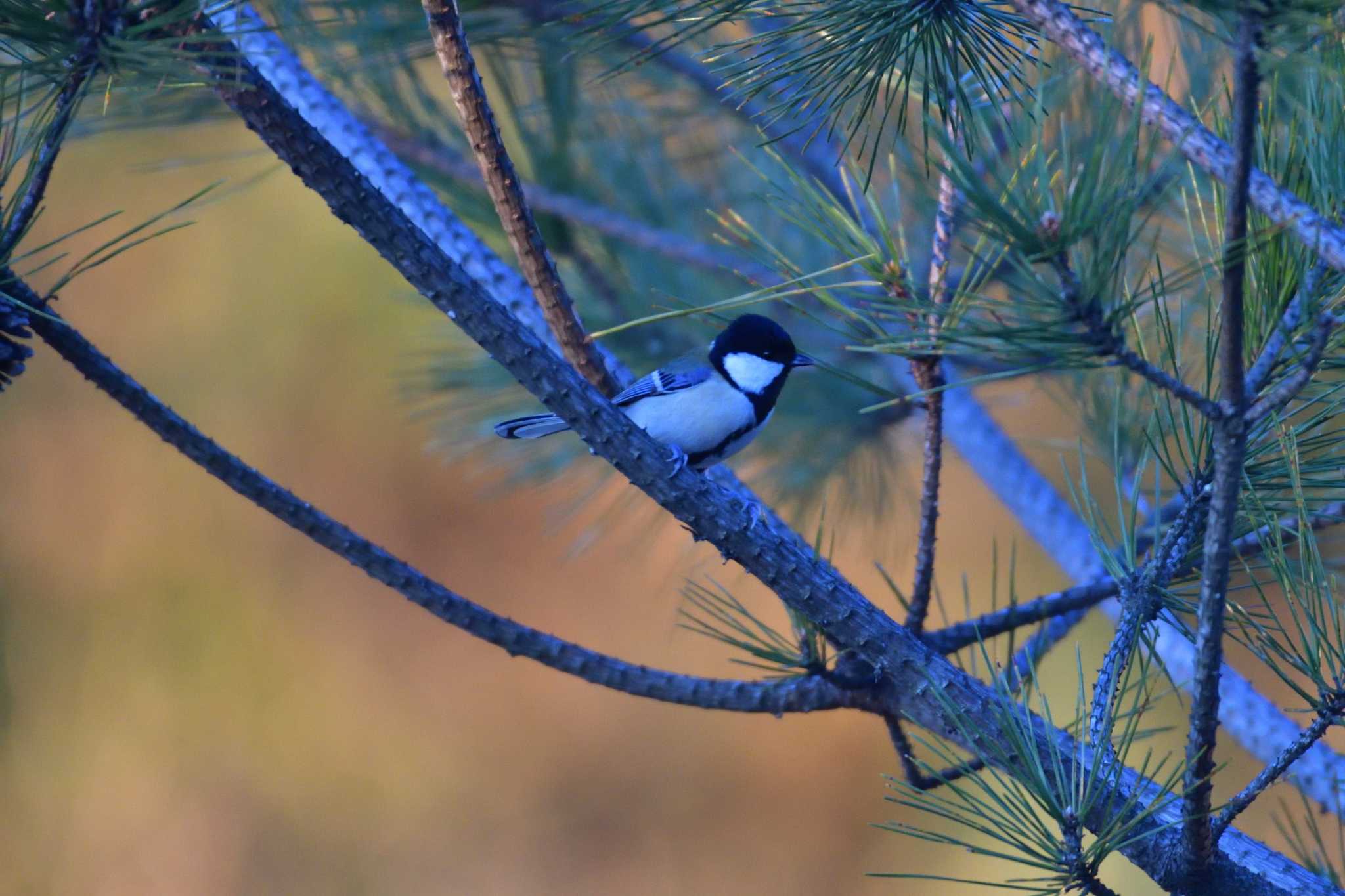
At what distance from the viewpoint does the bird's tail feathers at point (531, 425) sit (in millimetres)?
1048

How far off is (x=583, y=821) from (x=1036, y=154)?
2082 millimetres

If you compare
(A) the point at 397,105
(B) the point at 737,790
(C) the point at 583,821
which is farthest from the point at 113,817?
(A) the point at 397,105

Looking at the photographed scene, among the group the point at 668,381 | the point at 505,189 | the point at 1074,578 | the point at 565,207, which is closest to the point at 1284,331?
the point at 505,189

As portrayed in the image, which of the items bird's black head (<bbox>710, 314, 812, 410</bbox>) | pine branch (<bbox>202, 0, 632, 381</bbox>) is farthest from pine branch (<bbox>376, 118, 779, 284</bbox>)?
pine branch (<bbox>202, 0, 632, 381</bbox>)

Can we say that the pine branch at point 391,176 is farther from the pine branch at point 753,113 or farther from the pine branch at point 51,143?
the pine branch at point 753,113

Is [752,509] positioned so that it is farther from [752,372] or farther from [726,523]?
[752,372]

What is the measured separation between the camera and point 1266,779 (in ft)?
1.67

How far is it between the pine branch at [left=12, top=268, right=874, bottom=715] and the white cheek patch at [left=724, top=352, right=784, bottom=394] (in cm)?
50

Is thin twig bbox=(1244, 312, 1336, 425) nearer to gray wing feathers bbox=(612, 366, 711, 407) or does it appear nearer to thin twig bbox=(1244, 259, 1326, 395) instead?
thin twig bbox=(1244, 259, 1326, 395)

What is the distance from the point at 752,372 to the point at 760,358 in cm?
2

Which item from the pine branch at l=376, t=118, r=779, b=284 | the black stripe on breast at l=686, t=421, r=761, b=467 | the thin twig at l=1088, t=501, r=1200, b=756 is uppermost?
the pine branch at l=376, t=118, r=779, b=284

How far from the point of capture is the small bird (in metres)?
1.07

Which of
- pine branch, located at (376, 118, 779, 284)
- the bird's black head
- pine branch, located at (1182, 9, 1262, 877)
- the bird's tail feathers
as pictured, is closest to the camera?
pine branch, located at (1182, 9, 1262, 877)

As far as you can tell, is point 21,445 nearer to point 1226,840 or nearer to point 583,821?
point 583,821
